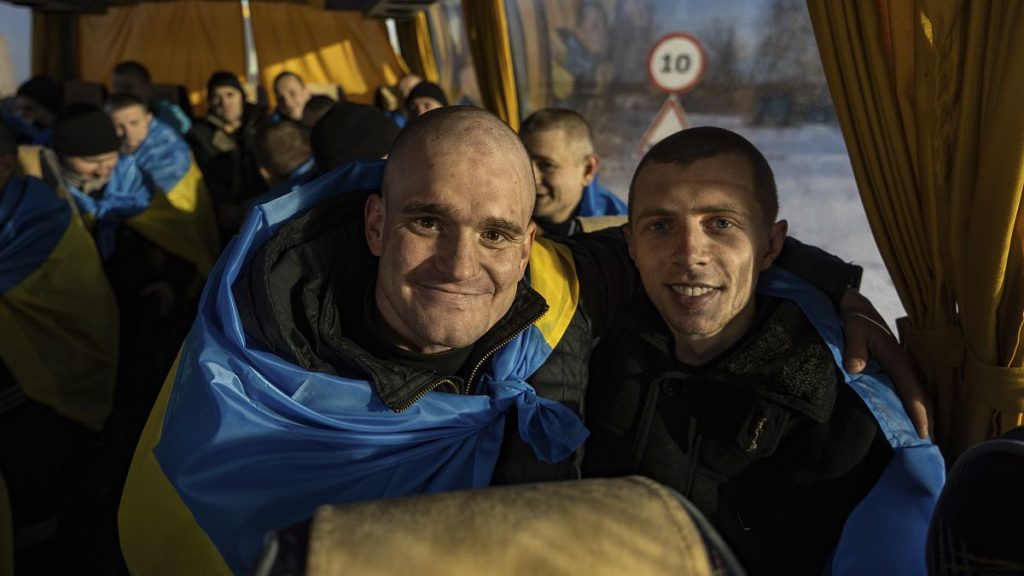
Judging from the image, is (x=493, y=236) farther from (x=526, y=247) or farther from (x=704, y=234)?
(x=704, y=234)

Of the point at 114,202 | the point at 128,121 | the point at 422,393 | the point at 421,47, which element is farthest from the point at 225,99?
the point at 421,47

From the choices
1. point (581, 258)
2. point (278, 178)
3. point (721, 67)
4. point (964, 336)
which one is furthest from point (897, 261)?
point (721, 67)

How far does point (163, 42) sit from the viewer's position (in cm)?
890

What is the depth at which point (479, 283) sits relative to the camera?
51.0 inches

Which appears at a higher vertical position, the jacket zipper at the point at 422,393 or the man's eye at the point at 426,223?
the man's eye at the point at 426,223

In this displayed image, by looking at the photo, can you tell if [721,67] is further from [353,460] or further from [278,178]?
[353,460]

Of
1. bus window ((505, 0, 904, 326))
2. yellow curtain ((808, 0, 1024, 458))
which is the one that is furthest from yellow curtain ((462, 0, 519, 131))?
yellow curtain ((808, 0, 1024, 458))

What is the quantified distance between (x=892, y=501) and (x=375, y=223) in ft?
3.25

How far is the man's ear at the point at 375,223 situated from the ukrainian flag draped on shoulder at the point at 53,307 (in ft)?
5.07

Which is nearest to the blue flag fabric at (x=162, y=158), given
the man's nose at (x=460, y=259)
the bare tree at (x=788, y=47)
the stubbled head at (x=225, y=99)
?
the stubbled head at (x=225, y=99)

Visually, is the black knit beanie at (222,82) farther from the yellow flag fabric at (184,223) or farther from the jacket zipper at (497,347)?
the jacket zipper at (497,347)

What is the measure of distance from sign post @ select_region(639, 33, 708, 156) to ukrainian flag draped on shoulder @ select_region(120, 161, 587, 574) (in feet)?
10.9

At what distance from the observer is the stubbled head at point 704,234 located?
4.27 feet

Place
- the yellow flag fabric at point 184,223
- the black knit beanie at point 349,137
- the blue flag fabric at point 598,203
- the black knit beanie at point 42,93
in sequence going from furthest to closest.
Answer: the black knit beanie at point 42,93
the yellow flag fabric at point 184,223
the blue flag fabric at point 598,203
the black knit beanie at point 349,137
